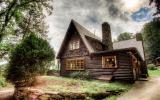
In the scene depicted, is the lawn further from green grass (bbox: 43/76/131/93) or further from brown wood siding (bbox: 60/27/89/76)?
brown wood siding (bbox: 60/27/89/76)

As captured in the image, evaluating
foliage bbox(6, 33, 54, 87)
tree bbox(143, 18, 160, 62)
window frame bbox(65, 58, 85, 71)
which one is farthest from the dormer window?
tree bbox(143, 18, 160, 62)

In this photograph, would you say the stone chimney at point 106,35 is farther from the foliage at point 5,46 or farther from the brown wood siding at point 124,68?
the foliage at point 5,46

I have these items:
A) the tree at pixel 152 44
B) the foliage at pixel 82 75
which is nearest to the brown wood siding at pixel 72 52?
the foliage at pixel 82 75

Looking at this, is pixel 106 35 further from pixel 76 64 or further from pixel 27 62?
pixel 27 62

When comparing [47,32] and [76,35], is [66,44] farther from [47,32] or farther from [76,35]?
[47,32]

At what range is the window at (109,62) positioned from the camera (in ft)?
73.1

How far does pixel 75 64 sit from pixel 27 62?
1079 cm

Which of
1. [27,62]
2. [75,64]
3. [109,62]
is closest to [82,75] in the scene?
[75,64]

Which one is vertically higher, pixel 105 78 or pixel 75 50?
pixel 75 50

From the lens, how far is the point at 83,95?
1362 cm

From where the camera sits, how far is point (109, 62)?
23.0 meters

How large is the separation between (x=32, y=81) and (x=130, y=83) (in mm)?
10709

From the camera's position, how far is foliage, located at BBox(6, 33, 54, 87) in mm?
16547

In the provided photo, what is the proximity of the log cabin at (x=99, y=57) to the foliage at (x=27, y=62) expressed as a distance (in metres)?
8.23
